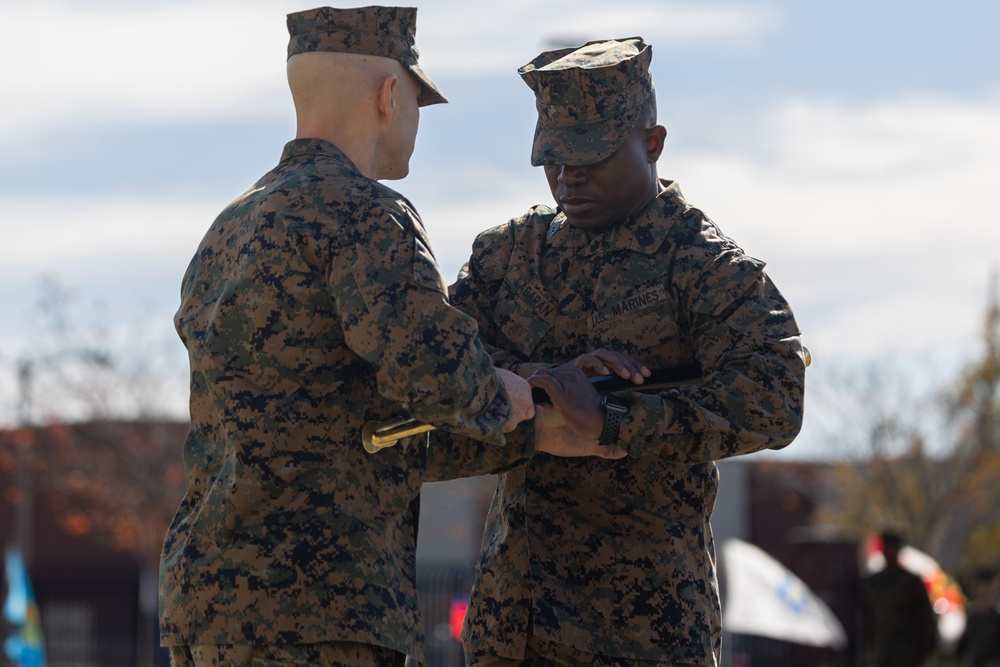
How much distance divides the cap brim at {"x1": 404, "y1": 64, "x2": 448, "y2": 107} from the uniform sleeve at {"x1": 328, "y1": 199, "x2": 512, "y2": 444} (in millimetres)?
542

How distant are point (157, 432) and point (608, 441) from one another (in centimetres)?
2600

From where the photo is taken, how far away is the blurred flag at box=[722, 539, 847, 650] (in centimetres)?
1878

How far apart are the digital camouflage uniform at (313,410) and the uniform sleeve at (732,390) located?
22.4 inches

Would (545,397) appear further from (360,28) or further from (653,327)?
(360,28)

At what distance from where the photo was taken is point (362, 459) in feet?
13.1

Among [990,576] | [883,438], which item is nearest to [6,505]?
[883,438]

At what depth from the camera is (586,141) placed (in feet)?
15.3

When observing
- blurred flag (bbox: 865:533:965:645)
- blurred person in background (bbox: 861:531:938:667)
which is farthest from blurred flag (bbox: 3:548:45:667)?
blurred flag (bbox: 865:533:965:645)

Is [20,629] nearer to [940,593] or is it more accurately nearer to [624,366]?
[940,593]

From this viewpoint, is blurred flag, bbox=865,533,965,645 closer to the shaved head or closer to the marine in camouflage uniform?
the marine in camouflage uniform

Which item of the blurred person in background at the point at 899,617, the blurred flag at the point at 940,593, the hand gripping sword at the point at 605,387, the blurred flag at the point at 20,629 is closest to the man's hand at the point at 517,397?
the hand gripping sword at the point at 605,387

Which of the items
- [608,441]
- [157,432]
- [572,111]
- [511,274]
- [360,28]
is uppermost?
[360,28]

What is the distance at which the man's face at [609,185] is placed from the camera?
15.3ft

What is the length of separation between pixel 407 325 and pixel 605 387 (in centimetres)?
81
